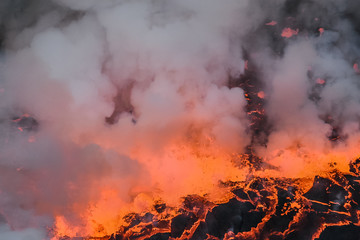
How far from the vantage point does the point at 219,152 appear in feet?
38.1

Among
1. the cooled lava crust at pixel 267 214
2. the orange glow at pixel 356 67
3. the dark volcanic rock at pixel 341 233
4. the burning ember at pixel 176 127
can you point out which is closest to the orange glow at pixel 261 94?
the burning ember at pixel 176 127

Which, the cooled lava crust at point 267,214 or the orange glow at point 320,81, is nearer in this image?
A: the cooled lava crust at point 267,214

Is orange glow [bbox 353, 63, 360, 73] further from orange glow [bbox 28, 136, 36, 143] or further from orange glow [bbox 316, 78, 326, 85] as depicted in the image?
orange glow [bbox 28, 136, 36, 143]

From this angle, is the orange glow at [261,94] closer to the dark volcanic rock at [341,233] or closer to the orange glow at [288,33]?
the orange glow at [288,33]

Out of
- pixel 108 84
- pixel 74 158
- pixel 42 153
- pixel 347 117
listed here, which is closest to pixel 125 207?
pixel 74 158

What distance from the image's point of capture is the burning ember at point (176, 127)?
11031 millimetres

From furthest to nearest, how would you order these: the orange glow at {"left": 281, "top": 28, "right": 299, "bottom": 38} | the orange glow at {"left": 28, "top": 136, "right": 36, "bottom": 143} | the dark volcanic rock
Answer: the orange glow at {"left": 281, "top": 28, "right": 299, "bottom": 38}
the orange glow at {"left": 28, "top": 136, "right": 36, "bottom": 143}
the dark volcanic rock

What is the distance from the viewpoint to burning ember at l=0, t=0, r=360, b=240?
1103 centimetres

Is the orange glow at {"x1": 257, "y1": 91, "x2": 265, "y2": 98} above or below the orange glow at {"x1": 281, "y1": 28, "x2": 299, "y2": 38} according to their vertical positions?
below

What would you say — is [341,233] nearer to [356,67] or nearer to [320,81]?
[320,81]

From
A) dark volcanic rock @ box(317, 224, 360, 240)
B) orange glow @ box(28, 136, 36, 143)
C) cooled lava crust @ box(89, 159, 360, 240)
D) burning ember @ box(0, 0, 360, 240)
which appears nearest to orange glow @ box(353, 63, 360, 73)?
burning ember @ box(0, 0, 360, 240)

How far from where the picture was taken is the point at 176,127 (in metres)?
11.5

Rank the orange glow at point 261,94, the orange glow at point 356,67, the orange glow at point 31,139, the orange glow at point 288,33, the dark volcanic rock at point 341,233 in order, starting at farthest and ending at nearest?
the orange glow at point 261,94
the orange glow at point 288,33
the orange glow at point 356,67
the orange glow at point 31,139
the dark volcanic rock at point 341,233

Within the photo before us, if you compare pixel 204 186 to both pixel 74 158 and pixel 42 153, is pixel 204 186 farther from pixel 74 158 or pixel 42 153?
pixel 42 153
